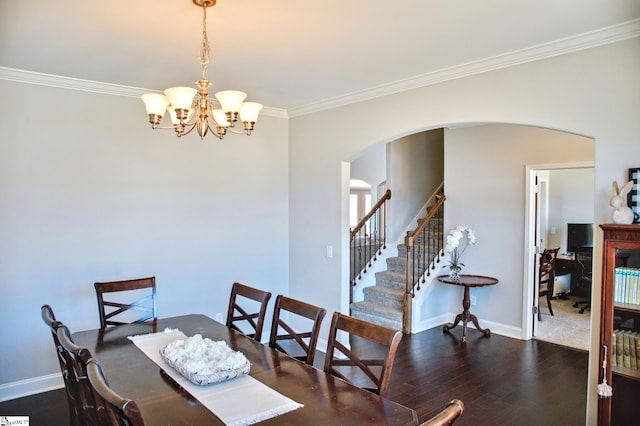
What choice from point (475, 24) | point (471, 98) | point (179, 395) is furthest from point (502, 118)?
point (179, 395)

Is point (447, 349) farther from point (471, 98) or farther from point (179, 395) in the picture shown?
point (179, 395)

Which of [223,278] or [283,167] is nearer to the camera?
[223,278]

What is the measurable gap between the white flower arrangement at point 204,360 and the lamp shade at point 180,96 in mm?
1302

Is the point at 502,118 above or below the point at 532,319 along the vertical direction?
above

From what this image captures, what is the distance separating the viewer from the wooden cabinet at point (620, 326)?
8.32ft

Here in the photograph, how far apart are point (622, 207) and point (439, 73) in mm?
1709

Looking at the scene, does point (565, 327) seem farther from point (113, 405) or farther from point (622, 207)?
point (113, 405)

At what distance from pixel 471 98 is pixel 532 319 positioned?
325cm

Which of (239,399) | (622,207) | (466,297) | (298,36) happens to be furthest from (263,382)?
(466,297)

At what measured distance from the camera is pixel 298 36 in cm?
280

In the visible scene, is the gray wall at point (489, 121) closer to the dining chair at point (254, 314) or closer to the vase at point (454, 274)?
the vase at point (454, 274)

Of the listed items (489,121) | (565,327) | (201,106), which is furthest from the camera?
(565,327)

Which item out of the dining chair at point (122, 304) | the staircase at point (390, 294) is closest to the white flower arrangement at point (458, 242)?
the staircase at point (390, 294)

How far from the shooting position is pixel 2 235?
354 cm
